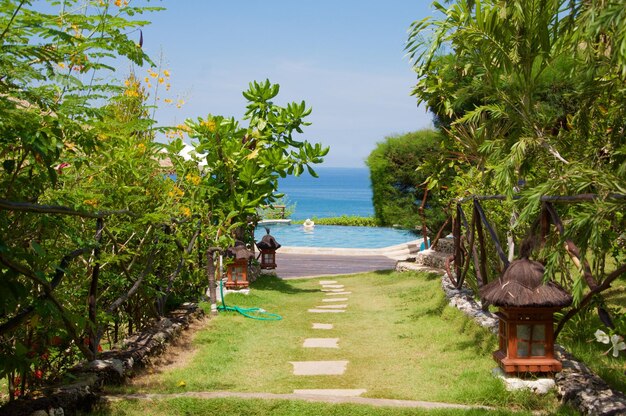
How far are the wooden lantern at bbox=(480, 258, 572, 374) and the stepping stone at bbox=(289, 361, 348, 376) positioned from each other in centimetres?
183

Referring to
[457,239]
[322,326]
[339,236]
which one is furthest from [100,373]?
[339,236]

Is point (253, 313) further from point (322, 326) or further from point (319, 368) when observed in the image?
point (319, 368)

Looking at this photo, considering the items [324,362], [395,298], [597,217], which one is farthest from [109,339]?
[395,298]

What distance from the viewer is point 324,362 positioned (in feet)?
23.8

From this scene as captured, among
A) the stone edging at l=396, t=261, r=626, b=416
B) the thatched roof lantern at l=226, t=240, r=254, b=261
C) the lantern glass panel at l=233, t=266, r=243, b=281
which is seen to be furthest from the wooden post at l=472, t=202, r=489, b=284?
the lantern glass panel at l=233, t=266, r=243, b=281

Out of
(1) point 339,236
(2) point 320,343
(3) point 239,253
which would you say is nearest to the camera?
(2) point 320,343

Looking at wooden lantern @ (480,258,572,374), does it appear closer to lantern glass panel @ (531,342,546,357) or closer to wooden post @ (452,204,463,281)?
lantern glass panel @ (531,342,546,357)

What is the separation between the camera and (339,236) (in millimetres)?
36219

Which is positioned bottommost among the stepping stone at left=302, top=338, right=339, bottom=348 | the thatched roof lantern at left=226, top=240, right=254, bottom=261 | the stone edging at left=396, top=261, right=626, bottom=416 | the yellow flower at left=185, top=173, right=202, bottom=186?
the stepping stone at left=302, top=338, right=339, bottom=348

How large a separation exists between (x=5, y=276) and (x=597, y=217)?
10.8 ft

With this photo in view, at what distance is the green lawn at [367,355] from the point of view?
5.76 meters

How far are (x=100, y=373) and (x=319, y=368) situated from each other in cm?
241

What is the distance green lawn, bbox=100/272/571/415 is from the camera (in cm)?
576

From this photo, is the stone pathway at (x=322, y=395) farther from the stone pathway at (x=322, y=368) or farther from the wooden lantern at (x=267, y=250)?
the wooden lantern at (x=267, y=250)
